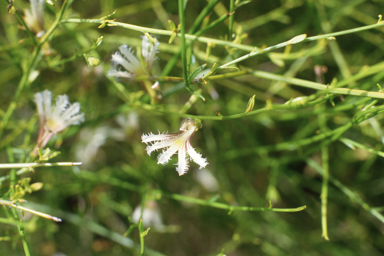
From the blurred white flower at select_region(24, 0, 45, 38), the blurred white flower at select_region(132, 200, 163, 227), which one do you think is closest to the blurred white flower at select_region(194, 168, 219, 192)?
the blurred white flower at select_region(132, 200, 163, 227)

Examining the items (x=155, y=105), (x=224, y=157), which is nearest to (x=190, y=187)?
(x=224, y=157)

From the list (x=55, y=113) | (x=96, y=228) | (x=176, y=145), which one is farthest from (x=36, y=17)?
(x=96, y=228)

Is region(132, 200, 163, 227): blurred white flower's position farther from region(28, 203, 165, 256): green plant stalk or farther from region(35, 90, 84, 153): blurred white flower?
region(35, 90, 84, 153): blurred white flower

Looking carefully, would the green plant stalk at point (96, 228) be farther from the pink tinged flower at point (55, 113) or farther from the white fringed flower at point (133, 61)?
the white fringed flower at point (133, 61)

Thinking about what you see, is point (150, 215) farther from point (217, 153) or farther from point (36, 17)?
point (36, 17)

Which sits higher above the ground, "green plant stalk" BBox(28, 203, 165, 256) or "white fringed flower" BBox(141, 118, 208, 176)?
"white fringed flower" BBox(141, 118, 208, 176)

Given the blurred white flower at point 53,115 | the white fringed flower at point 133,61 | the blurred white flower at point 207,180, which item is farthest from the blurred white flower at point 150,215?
the white fringed flower at point 133,61
